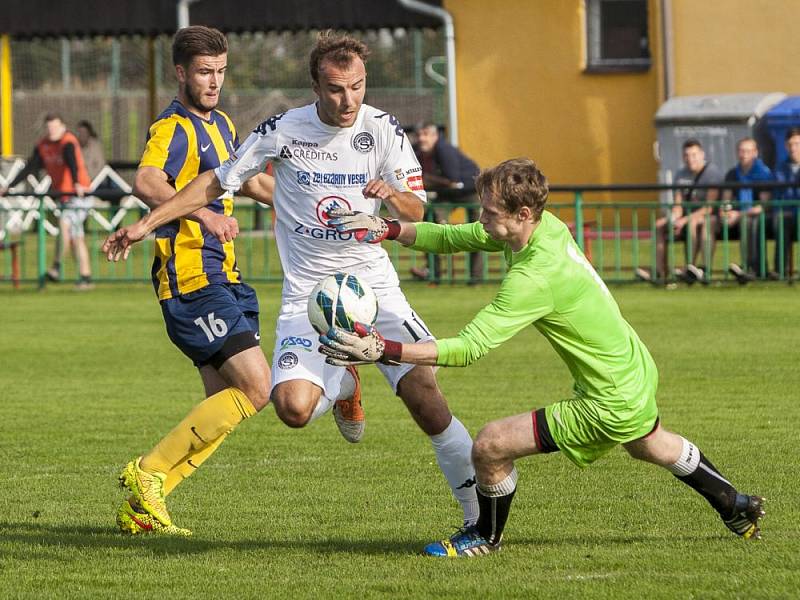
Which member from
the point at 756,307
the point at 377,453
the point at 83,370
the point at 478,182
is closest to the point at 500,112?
the point at 756,307

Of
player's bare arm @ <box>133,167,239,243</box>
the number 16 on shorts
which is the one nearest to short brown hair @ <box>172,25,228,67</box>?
player's bare arm @ <box>133,167,239,243</box>

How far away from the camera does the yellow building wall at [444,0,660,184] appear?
27641 millimetres

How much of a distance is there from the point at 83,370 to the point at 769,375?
5549 mm

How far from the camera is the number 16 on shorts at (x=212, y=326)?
7496 mm

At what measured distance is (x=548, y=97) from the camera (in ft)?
92.1

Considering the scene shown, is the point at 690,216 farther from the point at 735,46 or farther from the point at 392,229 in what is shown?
the point at 392,229

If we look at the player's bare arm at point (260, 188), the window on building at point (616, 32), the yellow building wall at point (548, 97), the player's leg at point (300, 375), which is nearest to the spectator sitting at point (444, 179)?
the yellow building wall at point (548, 97)

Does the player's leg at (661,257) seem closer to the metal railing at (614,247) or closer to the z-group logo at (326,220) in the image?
the metal railing at (614,247)

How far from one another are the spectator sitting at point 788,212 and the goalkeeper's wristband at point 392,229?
12185 mm

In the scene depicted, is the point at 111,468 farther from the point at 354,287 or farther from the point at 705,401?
the point at 705,401

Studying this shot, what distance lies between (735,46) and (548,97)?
331 cm

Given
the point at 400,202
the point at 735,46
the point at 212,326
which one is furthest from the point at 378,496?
the point at 735,46

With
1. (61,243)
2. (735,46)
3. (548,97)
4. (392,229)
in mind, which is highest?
(735,46)

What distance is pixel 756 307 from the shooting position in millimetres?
16875
